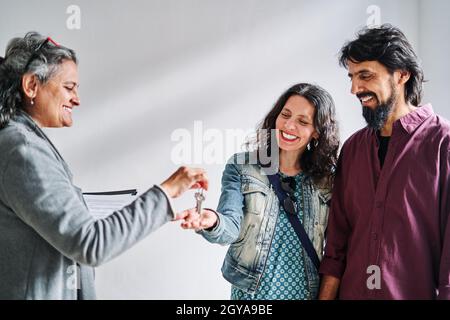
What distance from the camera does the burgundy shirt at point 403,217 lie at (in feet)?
4.21

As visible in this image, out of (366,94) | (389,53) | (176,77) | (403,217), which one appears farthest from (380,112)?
(176,77)

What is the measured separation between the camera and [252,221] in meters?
1.47

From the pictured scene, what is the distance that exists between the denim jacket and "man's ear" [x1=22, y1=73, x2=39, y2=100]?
60cm

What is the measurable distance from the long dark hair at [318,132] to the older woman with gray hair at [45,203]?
1.81 ft

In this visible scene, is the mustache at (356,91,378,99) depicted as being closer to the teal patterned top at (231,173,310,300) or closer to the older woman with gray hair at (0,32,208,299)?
the teal patterned top at (231,173,310,300)

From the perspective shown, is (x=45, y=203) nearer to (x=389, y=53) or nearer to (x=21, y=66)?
(x=21, y=66)

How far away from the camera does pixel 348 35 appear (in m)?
2.52

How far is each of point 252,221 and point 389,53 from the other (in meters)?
0.65

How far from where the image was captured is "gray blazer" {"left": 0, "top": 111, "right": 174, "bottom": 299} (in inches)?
37.7

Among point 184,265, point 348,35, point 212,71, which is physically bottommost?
point 184,265

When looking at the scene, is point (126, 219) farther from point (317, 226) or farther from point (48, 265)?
point (317, 226)

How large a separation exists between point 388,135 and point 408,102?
13cm

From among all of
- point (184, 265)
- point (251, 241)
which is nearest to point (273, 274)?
point (251, 241)

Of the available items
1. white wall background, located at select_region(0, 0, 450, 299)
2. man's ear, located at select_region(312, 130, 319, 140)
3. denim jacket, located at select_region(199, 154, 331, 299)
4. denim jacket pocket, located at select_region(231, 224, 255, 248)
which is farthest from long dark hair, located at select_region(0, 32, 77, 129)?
white wall background, located at select_region(0, 0, 450, 299)
